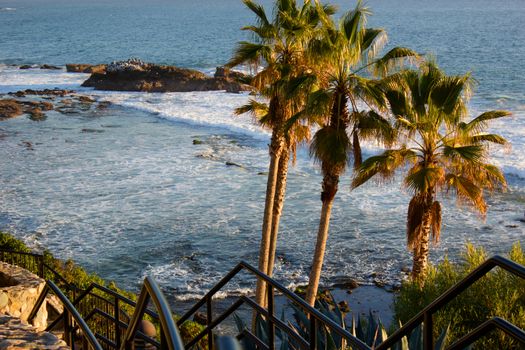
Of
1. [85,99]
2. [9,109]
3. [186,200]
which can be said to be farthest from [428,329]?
[85,99]

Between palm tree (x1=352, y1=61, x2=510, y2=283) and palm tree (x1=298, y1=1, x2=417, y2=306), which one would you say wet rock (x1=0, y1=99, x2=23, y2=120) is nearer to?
palm tree (x1=298, y1=1, x2=417, y2=306)

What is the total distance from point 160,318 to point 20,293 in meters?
9.58

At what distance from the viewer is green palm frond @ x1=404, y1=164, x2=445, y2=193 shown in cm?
1527

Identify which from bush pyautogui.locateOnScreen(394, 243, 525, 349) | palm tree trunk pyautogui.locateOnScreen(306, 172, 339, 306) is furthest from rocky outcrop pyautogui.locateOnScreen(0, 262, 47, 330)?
bush pyautogui.locateOnScreen(394, 243, 525, 349)

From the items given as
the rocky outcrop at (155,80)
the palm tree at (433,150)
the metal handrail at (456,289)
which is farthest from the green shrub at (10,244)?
the rocky outcrop at (155,80)

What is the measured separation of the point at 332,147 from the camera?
15.6 meters

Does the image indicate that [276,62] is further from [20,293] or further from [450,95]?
[20,293]

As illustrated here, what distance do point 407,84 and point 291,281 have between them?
8.14 metres

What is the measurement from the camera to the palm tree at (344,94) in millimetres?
15633

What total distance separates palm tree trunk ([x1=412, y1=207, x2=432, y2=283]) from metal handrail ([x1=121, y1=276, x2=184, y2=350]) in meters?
12.4

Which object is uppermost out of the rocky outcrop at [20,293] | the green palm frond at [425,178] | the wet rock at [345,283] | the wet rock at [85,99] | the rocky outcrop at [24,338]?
the green palm frond at [425,178]

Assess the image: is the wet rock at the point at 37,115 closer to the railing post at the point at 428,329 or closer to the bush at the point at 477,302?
the bush at the point at 477,302

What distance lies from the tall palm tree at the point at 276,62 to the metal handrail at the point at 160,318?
491 inches

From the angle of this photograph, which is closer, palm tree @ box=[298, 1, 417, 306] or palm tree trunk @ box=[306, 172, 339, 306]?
palm tree @ box=[298, 1, 417, 306]
